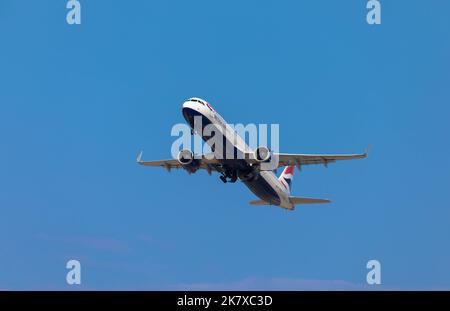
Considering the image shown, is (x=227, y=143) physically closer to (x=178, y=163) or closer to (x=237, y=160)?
(x=237, y=160)

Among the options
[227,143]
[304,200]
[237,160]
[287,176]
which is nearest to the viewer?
[227,143]

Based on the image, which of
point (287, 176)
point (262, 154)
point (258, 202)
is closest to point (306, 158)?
point (262, 154)

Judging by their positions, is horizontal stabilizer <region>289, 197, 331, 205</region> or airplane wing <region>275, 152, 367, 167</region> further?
horizontal stabilizer <region>289, 197, 331, 205</region>

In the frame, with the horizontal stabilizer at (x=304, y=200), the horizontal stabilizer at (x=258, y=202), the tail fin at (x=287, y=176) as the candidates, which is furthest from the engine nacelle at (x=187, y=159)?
the tail fin at (x=287, y=176)

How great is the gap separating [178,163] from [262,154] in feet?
39.9

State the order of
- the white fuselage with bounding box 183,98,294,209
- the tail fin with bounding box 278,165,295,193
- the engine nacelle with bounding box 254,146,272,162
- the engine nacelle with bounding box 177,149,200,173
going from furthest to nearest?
the tail fin with bounding box 278,165,295,193, the engine nacelle with bounding box 177,149,200,173, the engine nacelle with bounding box 254,146,272,162, the white fuselage with bounding box 183,98,294,209

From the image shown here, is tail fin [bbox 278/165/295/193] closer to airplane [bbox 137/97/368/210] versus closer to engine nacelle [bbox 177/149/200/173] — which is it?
airplane [bbox 137/97/368/210]

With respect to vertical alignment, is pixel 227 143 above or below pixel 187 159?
above

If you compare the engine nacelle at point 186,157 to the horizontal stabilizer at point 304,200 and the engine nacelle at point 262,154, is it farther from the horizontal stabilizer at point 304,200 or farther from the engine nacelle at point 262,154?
the horizontal stabilizer at point 304,200

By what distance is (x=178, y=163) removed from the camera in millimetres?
85812

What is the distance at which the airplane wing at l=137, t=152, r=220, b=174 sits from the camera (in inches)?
3066

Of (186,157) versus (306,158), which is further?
(306,158)

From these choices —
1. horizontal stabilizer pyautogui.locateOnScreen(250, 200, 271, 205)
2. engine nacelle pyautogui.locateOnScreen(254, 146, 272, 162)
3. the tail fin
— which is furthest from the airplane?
the tail fin
